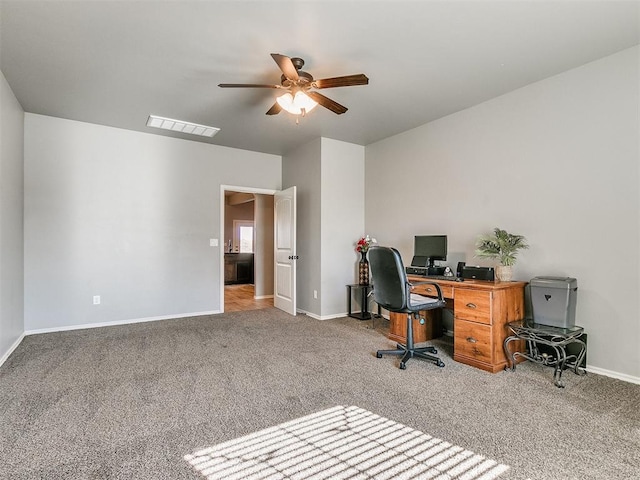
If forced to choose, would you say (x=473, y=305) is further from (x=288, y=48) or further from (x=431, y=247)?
(x=288, y=48)

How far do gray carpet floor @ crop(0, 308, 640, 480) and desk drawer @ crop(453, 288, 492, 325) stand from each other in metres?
0.46

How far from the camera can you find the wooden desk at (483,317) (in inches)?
110

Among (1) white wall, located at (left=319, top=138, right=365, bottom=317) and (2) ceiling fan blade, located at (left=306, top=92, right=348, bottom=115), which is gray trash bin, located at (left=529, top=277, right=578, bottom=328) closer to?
(2) ceiling fan blade, located at (left=306, top=92, right=348, bottom=115)

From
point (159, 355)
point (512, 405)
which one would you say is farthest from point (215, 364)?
point (512, 405)

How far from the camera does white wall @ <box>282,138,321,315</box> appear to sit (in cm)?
491

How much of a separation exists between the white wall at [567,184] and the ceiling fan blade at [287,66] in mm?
2233

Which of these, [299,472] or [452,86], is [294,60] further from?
[299,472]

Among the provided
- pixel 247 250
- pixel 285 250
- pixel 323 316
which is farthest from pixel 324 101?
pixel 247 250

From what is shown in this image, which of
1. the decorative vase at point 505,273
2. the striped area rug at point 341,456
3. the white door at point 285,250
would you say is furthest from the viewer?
the white door at point 285,250

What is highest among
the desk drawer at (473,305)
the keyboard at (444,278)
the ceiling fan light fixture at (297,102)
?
the ceiling fan light fixture at (297,102)

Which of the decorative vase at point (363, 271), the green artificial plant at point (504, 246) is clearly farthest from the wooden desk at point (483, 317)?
the decorative vase at point (363, 271)

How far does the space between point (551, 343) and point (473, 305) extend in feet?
2.02

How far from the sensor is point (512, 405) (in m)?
2.20

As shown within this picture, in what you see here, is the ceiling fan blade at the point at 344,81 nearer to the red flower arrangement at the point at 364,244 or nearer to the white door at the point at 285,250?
the white door at the point at 285,250
